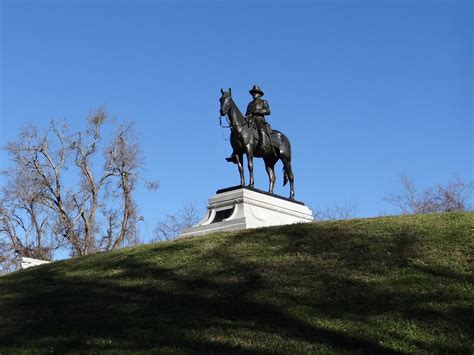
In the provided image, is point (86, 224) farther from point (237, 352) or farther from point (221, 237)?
point (237, 352)

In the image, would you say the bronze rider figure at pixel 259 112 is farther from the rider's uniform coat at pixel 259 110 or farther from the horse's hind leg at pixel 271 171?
the horse's hind leg at pixel 271 171

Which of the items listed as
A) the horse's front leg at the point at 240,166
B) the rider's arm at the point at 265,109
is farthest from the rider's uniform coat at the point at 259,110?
the horse's front leg at the point at 240,166

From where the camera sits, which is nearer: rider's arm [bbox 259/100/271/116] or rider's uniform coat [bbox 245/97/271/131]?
rider's uniform coat [bbox 245/97/271/131]

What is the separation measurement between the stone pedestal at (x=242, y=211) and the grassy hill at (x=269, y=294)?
4.73 feet

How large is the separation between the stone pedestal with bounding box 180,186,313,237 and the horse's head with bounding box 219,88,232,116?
7.06 feet

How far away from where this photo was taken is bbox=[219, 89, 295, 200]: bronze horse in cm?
1947

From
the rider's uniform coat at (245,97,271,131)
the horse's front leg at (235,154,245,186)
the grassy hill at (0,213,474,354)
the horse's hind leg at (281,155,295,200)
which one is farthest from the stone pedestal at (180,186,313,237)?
the rider's uniform coat at (245,97,271,131)

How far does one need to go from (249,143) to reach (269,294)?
8468 mm

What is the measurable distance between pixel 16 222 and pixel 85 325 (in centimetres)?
3331

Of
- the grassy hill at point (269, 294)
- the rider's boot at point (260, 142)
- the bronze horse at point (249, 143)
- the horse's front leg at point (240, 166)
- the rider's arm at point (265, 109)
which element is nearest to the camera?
the grassy hill at point (269, 294)

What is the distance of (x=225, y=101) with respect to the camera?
19.4 meters

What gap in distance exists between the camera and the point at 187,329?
32.6 feet

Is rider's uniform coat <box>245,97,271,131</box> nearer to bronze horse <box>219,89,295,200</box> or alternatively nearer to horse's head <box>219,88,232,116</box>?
bronze horse <box>219,89,295,200</box>

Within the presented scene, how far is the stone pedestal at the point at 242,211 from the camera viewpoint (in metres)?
19.1
